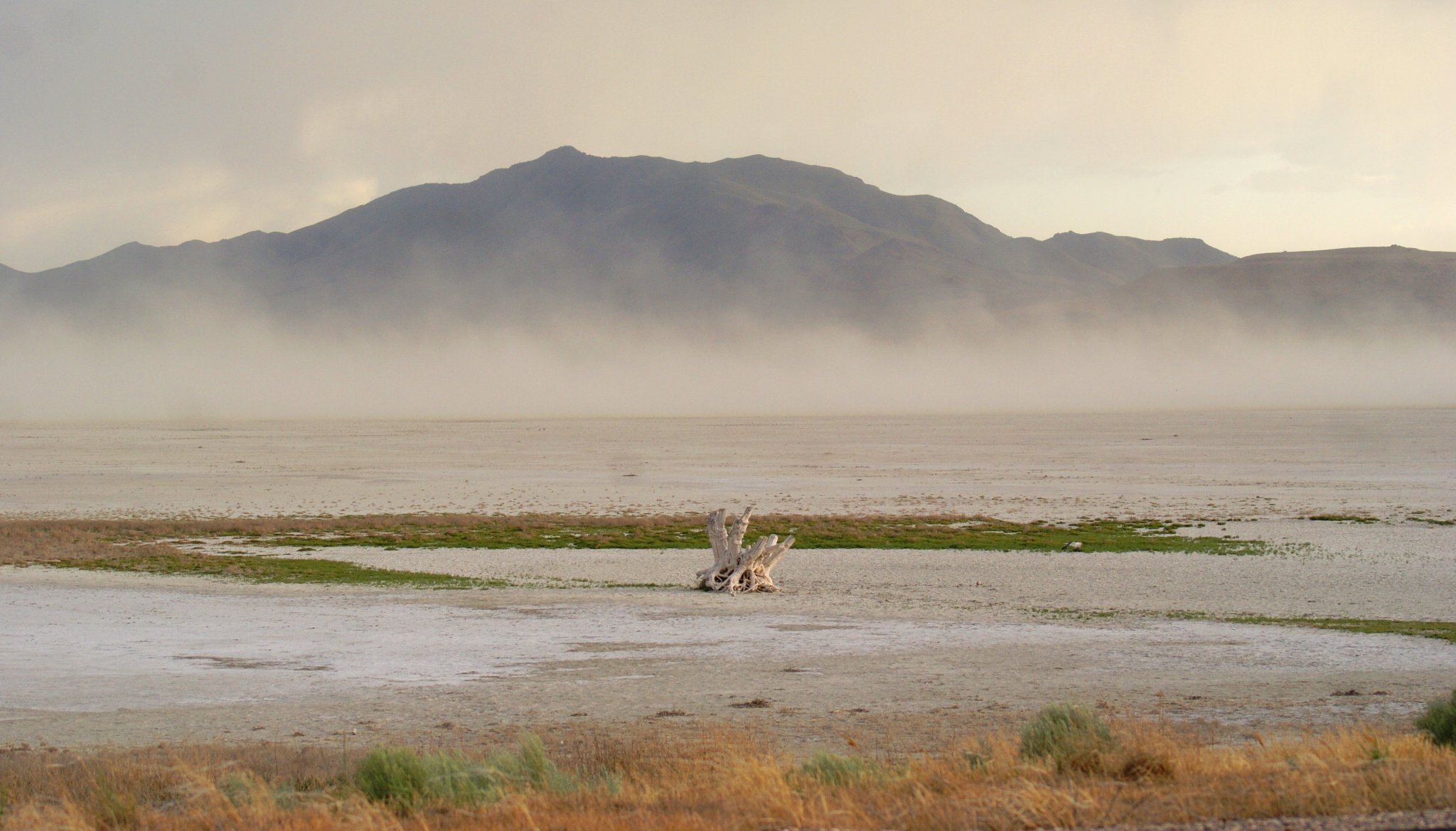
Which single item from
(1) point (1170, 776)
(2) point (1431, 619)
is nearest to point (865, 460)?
(2) point (1431, 619)

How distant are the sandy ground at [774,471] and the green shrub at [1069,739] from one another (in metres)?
28.5

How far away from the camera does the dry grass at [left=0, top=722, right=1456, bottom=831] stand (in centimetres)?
791

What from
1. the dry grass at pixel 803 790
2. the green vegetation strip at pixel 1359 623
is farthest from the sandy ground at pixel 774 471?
the dry grass at pixel 803 790

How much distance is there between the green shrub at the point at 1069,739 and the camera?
9617 millimetres

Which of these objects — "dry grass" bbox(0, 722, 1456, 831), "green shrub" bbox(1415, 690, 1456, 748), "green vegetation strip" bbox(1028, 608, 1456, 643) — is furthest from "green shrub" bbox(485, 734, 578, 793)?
"green vegetation strip" bbox(1028, 608, 1456, 643)

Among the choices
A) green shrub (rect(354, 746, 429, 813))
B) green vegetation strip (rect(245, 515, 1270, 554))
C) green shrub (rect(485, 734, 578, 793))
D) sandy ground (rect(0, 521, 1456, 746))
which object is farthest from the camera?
green vegetation strip (rect(245, 515, 1270, 554))

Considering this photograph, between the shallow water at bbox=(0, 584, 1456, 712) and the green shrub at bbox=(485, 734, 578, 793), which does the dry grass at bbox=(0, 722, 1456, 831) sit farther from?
the shallow water at bbox=(0, 584, 1456, 712)

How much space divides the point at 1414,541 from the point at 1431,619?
11.7 metres

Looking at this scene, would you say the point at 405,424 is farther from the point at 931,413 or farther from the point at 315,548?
the point at 315,548

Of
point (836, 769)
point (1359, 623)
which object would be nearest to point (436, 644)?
point (836, 769)

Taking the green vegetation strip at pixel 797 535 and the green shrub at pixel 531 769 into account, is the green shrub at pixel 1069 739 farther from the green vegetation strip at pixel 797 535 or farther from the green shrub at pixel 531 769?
the green vegetation strip at pixel 797 535

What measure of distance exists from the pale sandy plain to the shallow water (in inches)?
2.9

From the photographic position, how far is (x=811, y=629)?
1973 cm

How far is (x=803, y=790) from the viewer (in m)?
8.71
